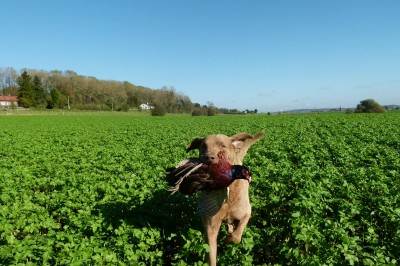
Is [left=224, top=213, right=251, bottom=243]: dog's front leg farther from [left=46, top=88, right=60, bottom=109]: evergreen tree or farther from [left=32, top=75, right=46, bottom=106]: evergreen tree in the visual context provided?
[left=32, top=75, right=46, bottom=106]: evergreen tree

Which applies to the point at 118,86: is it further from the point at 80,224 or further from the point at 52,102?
the point at 80,224

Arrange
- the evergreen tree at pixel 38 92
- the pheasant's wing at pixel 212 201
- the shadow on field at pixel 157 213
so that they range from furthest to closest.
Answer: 1. the evergreen tree at pixel 38 92
2. the shadow on field at pixel 157 213
3. the pheasant's wing at pixel 212 201

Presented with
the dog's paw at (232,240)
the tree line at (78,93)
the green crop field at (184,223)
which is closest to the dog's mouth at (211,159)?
the green crop field at (184,223)

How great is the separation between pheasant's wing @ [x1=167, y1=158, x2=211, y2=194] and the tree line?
89.7 metres

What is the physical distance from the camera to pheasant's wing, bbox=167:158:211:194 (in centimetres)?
383

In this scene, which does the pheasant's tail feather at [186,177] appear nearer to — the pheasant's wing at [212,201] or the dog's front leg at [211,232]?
the pheasant's wing at [212,201]

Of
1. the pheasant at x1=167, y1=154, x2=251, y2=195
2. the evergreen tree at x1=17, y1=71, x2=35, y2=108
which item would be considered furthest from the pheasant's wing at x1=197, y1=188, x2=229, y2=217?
the evergreen tree at x1=17, y1=71, x2=35, y2=108

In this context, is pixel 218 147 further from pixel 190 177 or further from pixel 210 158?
pixel 190 177

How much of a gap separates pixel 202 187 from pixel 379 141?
613 inches

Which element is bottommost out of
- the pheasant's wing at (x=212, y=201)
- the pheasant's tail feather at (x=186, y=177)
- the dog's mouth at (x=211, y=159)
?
the pheasant's wing at (x=212, y=201)

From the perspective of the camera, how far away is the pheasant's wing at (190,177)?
3826 mm

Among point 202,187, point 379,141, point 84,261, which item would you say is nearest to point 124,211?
point 84,261

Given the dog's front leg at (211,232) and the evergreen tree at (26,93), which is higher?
the evergreen tree at (26,93)

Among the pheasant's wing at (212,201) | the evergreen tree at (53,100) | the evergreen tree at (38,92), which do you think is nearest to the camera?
the pheasant's wing at (212,201)
